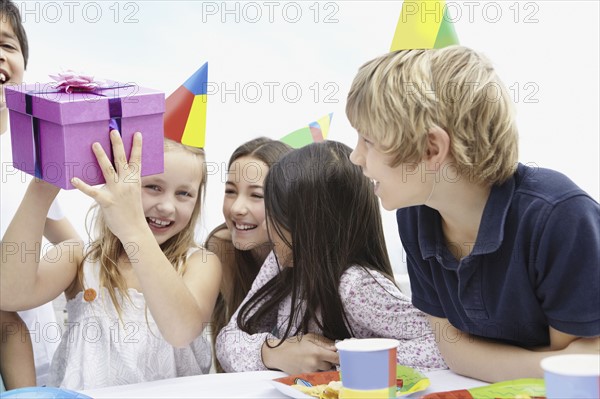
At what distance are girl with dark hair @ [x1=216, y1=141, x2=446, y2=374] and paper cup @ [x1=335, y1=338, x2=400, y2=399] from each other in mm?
374

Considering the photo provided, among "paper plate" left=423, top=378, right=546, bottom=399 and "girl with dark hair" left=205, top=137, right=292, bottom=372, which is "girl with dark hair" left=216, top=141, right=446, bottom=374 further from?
"paper plate" left=423, top=378, right=546, bottom=399

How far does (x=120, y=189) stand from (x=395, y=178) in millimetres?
430

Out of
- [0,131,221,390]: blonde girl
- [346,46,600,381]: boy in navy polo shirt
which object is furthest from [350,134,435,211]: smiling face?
[0,131,221,390]: blonde girl

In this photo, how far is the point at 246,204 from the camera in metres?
1.55

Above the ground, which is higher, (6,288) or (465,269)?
(465,269)

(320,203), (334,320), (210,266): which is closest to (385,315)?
(334,320)

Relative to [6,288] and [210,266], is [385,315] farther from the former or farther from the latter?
[6,288]

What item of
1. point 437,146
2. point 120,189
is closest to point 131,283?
point 120,189

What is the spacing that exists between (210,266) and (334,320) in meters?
0.28

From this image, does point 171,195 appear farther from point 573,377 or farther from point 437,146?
point 573,377

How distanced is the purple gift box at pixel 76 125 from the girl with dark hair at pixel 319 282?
10.4 inches

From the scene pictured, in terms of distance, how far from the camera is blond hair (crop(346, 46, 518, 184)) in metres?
0.96

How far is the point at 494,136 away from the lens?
0.98 metres

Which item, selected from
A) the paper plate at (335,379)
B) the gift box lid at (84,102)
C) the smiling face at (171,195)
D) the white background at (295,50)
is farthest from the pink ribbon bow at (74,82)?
the white background at (295,50)
